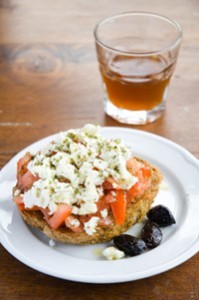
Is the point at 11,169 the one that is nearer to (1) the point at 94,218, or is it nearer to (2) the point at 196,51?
(1) the point at 94,218

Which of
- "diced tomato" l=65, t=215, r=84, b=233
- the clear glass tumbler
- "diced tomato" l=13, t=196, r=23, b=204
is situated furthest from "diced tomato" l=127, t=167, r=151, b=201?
the clear glass tumbler

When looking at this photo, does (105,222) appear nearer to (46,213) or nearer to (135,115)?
(46,213)

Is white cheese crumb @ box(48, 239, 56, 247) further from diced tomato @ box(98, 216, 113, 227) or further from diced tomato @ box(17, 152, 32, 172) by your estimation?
diced tomato @ box(17, 152, 32, 172)

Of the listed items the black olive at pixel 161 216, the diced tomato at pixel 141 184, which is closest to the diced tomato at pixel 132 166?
the diced tomato at pixel 141 184

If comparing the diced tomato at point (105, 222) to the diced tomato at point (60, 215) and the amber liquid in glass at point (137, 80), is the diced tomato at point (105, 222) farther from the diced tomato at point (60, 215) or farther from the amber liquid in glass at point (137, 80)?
the amber liquid in glass at point (137, 80)

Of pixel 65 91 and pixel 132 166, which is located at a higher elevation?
pixel 132 166

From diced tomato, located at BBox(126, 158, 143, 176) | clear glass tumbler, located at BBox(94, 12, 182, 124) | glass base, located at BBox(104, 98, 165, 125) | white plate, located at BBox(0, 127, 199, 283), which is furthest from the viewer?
glass base, located at BBox(104, 98, 165, 125)

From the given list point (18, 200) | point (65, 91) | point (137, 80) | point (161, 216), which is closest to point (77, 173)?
point (18, 200)
